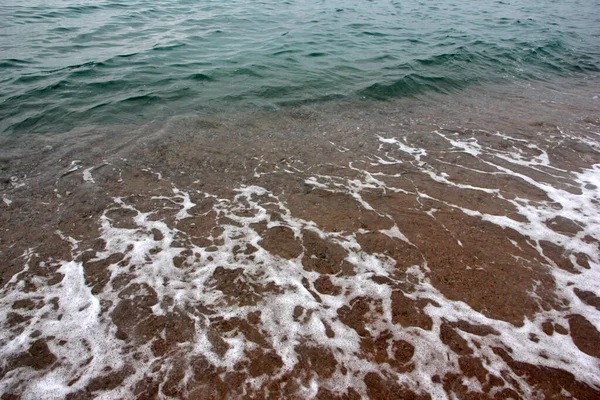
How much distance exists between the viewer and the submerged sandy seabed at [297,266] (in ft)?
13.2

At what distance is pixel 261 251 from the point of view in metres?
5.75

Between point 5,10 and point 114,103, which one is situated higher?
point 5,10

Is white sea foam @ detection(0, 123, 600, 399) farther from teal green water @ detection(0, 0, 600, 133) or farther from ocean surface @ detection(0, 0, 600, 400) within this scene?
teal green water @ detection(0, 0, 600, 133)

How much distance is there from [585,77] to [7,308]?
852 inches

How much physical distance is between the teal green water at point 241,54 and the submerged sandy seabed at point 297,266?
10.6 feet

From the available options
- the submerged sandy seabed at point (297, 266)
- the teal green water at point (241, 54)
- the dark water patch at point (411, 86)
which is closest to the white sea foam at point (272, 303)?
the submerged sandy seabed at point (297, 266)

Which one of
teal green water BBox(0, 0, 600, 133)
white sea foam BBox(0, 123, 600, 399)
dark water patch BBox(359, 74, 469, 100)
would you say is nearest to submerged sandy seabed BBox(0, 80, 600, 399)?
white sea foam BBox(0, 123, 600, 399)

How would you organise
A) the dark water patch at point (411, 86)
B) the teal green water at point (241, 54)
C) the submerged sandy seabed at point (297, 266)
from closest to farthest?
1. the submerged sandy seabed at point (297, 266)
2. the teal green water at point (241, 54)
3. the dark water patch at point (411, 86)

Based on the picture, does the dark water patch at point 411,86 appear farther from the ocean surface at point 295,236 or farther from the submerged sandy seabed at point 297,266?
the submerged sandy seabed at point 297,266

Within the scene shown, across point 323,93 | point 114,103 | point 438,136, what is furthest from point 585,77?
point 114,103

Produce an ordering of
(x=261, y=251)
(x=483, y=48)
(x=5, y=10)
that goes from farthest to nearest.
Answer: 1. (x=5, y=10)
2. (x=483, y=48)
3. (x=261, y=251)

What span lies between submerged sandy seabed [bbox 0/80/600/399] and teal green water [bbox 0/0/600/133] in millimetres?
3233

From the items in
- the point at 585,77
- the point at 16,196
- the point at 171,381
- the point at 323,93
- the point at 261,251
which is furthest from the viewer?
the point at 585,77

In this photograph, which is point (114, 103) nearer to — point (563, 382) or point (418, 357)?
point (418, 357)
